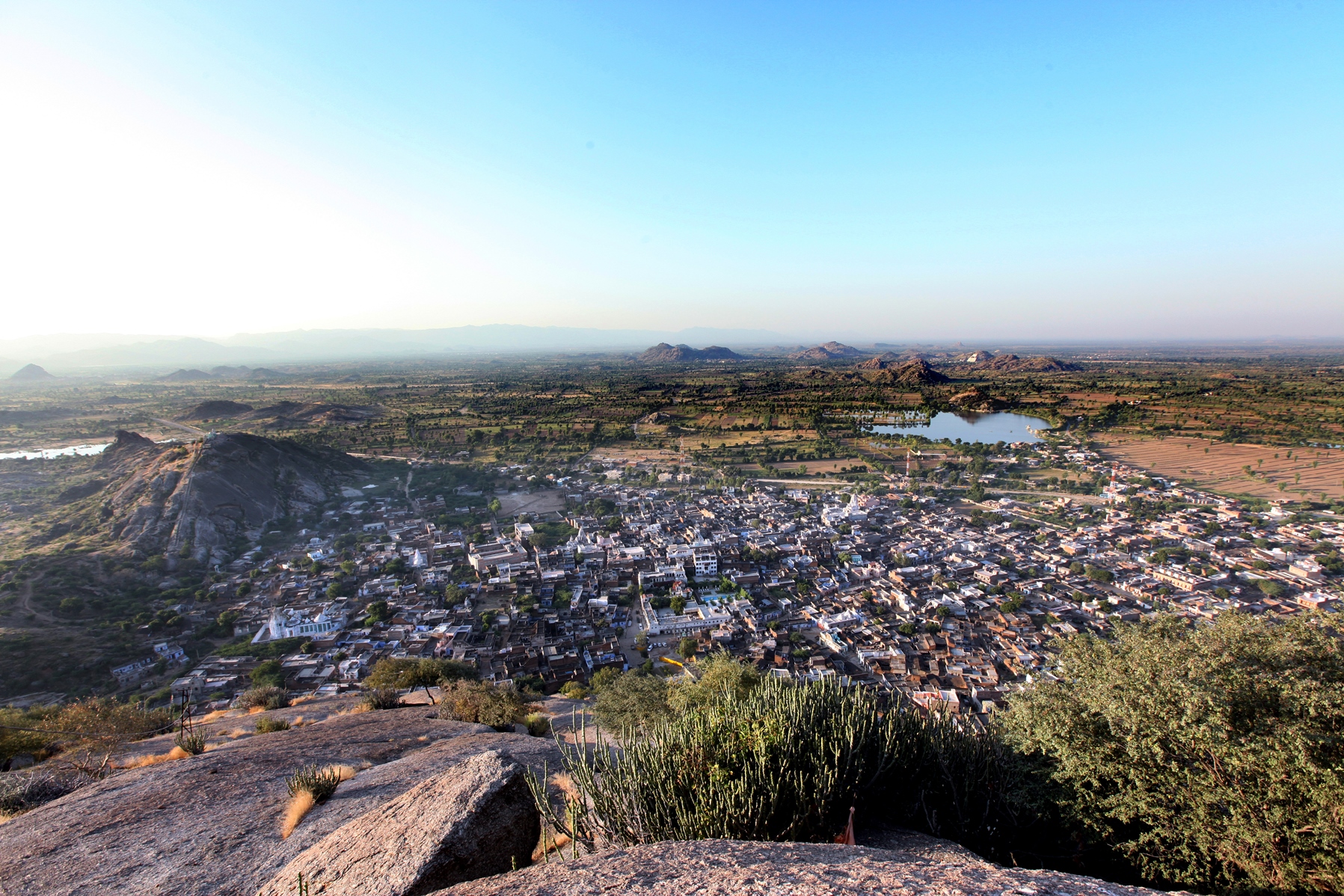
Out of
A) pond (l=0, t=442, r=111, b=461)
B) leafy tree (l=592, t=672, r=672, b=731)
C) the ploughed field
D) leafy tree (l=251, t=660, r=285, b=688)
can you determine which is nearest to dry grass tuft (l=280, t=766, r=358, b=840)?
leafy tree (l=592, t=672, r=672, b=731)

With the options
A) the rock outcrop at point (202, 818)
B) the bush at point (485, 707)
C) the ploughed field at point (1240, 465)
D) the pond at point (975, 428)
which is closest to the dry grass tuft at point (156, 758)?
the rock outcrop at point (202, 818)

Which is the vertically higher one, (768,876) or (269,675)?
(768,876)

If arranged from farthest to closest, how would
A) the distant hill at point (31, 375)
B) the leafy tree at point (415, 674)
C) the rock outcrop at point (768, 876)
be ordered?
the distant hill at point (31, 375) < the leafy tree at point (415, 674) < the rock outcrop at point (768, 876)

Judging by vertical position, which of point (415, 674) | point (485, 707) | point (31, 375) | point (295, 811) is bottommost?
point (415, 674)

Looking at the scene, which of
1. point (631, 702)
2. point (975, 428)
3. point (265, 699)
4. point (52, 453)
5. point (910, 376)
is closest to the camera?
point (631, 702)

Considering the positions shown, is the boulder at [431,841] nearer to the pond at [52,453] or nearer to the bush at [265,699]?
the bush at [265,699]

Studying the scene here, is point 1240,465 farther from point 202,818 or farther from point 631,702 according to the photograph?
point 202,818

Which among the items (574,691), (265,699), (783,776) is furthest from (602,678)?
(783,776)
